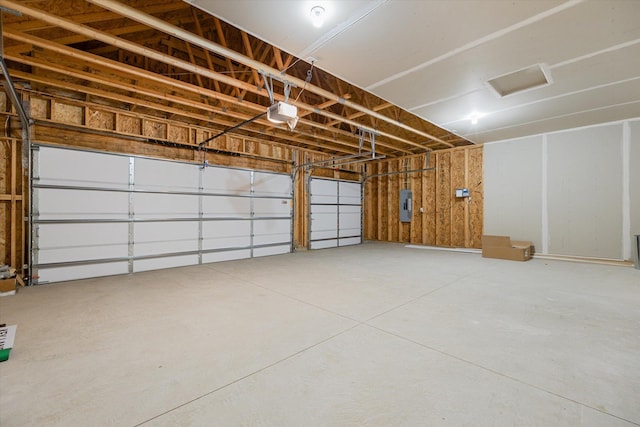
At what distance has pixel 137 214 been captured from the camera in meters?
5.45

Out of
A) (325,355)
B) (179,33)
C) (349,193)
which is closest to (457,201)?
(349,193)

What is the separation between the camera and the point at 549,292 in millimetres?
3805

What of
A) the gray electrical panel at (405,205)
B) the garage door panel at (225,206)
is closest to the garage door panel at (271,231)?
the garage door panel at (225,206)

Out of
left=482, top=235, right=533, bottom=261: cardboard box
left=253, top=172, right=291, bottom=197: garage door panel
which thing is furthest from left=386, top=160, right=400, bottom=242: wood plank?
left=253, top=172, right=291, bottom=197: garage door panel

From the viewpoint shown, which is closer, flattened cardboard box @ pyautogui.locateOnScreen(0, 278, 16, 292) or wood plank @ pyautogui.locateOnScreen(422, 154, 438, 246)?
flattened cardboard box @ pyautogui.locateOnScreen(0, 278, 16, 292)

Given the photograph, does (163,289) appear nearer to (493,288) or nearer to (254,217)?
(254,217)

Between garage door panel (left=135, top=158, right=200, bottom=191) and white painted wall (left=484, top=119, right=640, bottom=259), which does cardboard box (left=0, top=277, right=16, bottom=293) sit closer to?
garage door panel (left=135, top=158, right=200, bottom=191)

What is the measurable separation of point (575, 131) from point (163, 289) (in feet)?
29.7

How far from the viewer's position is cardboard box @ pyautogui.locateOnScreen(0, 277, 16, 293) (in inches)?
150

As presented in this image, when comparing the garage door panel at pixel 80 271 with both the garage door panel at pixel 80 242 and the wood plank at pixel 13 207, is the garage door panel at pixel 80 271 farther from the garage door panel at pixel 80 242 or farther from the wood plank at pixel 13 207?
the wood plank at pixel 13 207

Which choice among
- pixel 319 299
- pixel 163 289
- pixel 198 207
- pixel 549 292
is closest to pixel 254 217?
pixel 198 207

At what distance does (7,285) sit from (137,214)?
80.4 inches

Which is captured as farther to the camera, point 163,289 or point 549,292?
point 163,289

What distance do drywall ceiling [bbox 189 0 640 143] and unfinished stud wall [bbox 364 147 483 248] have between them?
11.3 ft
